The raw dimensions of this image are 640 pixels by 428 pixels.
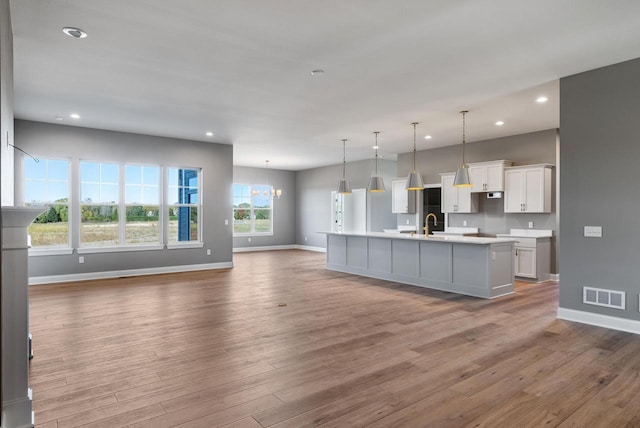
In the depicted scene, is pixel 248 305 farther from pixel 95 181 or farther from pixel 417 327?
pixel 95 181

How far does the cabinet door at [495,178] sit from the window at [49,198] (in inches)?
320

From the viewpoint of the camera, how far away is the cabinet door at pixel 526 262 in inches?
271

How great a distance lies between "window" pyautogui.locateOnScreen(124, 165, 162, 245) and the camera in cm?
774

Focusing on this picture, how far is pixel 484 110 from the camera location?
231 inches

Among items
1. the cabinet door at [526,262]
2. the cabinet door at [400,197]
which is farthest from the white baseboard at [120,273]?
the cabinet door at [526,262]

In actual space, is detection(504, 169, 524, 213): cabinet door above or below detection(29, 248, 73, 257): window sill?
above

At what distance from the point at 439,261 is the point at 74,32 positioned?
5.55m

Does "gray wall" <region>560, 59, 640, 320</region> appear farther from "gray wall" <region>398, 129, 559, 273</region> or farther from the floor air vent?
"gray wall" <region>398, 129, 559, 273</region>

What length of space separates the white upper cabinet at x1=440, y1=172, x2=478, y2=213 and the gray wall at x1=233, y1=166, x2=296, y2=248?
6350 mm

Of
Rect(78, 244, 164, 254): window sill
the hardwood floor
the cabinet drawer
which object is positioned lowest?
the hardwood floor

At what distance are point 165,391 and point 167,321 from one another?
1.86 metres

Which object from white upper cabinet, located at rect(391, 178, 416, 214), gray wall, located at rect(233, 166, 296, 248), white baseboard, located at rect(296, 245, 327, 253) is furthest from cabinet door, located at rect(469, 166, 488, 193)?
gray wall, located at rect(233, 166, 296, 248)

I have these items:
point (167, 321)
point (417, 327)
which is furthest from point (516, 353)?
point (167, 321)

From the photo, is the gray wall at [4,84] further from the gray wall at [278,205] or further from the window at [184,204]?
the gray wall at [278,205]
